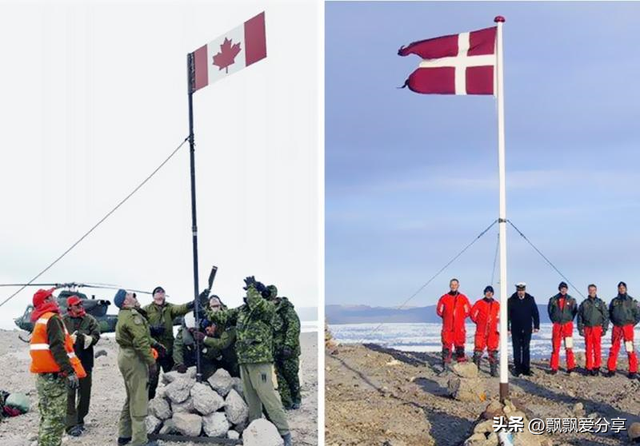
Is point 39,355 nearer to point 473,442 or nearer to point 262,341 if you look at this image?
point 262,341

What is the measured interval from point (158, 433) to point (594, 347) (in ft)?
25.9

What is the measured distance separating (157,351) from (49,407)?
1793 millimetres

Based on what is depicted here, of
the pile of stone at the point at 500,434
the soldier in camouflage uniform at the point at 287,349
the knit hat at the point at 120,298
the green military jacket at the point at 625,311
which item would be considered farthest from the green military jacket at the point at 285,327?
the green military jacket at the point at 625,311

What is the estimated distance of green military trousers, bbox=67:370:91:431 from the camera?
9906mm

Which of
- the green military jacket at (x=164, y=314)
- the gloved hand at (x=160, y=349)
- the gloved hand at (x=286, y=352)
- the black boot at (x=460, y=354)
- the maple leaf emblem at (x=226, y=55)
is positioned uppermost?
the maple leaf emblem at (x=226, y=55)

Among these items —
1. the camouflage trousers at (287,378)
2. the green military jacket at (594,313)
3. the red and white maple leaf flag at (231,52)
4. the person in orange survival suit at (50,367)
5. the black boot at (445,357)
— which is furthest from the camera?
the black boot at (445,357)

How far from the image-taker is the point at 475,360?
545 inches

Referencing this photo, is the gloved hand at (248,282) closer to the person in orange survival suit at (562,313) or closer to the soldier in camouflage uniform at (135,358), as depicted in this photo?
the soldier in camouflage uniform at (135,358)

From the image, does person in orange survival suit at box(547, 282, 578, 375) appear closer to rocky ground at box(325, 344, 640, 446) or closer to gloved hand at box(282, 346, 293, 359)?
rocky ground at box(325, 344, 640, 446)

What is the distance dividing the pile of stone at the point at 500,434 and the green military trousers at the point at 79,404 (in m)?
4.68

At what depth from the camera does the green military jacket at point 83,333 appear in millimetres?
10008

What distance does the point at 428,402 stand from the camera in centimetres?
1172

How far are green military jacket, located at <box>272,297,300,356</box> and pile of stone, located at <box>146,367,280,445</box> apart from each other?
3.90ft

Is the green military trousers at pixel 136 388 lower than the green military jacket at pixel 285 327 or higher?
lower
